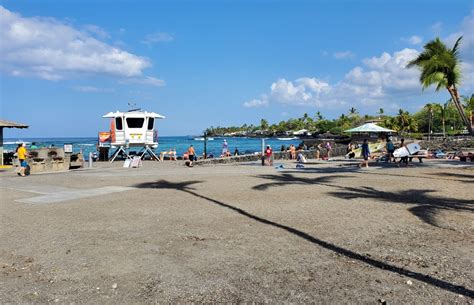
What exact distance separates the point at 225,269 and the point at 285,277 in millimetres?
835

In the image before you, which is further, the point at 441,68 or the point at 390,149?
the point at 390,149

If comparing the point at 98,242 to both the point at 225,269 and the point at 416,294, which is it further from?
the point at 416,294

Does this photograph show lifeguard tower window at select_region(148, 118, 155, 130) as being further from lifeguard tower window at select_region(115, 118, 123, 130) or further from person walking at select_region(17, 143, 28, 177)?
person walking at select_region(17, 143, 28, 177)

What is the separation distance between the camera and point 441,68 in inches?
660

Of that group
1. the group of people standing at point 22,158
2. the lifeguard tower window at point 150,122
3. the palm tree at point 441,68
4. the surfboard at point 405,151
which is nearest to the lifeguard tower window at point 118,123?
the lifeguard tower window at point 150,122

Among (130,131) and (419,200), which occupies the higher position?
(130,131)

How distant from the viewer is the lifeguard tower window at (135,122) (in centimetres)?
3269

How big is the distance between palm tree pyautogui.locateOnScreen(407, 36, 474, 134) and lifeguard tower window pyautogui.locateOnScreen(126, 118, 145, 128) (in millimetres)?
22490

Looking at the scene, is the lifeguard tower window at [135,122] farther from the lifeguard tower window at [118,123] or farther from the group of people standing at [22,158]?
the group of people standing at [22,158]

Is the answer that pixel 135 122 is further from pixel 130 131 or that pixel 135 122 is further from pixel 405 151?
pixel 405 151

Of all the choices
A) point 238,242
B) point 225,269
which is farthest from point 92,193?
point 225,269

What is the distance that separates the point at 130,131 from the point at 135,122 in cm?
87

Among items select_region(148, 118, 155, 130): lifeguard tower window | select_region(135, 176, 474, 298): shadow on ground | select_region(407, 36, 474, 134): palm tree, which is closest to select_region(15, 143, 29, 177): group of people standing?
select_region(135, 176, 474, 298): shadow on ground

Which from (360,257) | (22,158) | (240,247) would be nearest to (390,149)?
(360,257)
